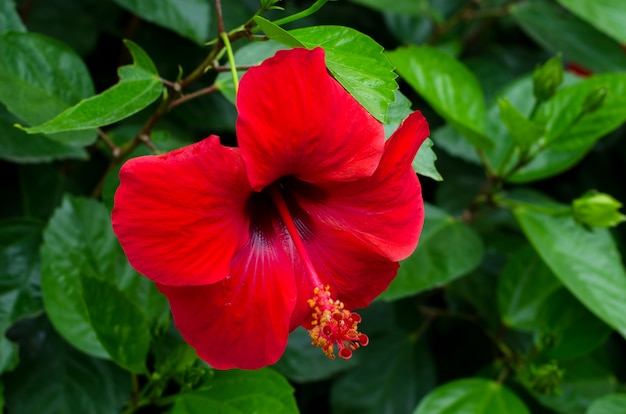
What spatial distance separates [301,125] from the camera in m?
0.82

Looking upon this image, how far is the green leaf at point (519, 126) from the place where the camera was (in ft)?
4.41

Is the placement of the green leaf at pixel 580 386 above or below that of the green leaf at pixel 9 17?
below

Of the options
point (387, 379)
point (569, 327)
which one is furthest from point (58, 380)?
point (569, 327)

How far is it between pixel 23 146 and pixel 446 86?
83 cm

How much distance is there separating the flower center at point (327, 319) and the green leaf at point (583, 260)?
59 centimetres

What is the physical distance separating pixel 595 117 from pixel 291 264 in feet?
2.81

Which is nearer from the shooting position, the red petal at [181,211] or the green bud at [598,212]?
the red petal at [181,211]

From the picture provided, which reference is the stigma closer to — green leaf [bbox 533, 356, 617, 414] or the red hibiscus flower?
the red hibiscus flower

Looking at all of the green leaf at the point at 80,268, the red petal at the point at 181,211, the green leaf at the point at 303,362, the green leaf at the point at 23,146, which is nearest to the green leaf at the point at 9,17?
the green leaf at the point at 23,146

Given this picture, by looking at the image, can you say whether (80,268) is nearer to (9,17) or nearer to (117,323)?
(117,323)

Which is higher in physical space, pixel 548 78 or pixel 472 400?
pixel 548 78

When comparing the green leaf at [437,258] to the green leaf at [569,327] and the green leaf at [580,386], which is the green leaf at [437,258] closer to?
the green leaf at [569,327]

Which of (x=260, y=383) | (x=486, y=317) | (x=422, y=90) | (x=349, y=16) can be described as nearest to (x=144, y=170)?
(x=260, y=383)

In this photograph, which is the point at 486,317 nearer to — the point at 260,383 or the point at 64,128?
the point at 260,383
